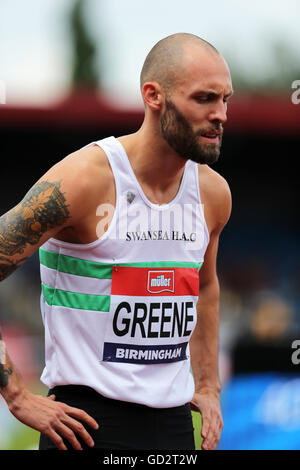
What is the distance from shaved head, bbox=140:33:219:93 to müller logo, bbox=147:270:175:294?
0.74 meters

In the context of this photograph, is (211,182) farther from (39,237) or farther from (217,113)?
(39,237)

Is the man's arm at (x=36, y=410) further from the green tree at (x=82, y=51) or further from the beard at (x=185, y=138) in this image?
the green tree at (x=82, y=51)

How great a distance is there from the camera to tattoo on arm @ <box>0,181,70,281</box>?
3027mm

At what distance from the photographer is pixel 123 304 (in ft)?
10.5

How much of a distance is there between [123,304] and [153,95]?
34.5 inches

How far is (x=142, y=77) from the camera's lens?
344cm

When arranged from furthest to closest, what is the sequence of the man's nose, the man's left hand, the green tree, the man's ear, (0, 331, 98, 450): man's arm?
1. the green tree
2. the man's left hand
3. the man's ear
4. the man's nose
5. (0, 331, 98, 450): man's arm

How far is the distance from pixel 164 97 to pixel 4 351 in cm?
120

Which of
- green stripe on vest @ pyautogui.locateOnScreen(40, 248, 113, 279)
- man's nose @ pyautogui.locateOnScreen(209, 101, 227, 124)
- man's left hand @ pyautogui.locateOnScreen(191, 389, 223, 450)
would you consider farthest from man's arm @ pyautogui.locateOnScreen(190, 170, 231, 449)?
green stripe on vest @ pyautogui.locateOnScreen(40, 248, 113, 279)

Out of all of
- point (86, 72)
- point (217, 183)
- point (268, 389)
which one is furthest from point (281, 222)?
point (86, 72)

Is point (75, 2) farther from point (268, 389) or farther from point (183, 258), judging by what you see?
point (183, 258)

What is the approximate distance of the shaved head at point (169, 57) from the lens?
3242 mm

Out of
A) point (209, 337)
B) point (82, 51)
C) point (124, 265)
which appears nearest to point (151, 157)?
point (124, 265)

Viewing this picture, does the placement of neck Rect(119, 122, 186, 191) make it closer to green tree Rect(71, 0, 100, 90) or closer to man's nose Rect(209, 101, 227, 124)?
man's nose Rect(209, 101, 227, 124)
